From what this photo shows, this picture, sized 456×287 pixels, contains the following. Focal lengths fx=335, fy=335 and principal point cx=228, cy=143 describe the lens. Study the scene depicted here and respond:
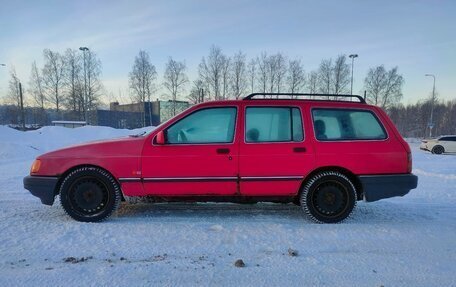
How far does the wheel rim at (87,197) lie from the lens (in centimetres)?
475

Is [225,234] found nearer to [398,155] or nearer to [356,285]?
[356,285]

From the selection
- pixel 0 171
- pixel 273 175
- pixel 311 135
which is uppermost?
pixel 311 135

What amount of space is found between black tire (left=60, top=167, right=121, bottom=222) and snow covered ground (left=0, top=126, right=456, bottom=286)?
7.0 inches

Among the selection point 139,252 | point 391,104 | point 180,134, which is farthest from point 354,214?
point 391,104

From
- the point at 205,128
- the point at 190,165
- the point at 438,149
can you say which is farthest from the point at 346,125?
the point at 438,149

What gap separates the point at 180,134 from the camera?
15.7 feet

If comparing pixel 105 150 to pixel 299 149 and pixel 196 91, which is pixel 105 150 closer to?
pixel 299 149

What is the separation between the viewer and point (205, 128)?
4812 millimetres

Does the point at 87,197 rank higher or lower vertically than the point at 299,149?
lower

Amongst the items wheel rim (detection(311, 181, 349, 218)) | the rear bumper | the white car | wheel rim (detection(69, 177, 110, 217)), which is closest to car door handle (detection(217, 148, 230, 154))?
wheel rim (detection(311, 181, 349, 218))

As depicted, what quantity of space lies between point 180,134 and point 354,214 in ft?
9.92

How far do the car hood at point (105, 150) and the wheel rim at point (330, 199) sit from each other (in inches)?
104

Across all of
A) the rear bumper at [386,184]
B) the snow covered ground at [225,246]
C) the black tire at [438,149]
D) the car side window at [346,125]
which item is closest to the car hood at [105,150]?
the snow covered ground at [225,246]

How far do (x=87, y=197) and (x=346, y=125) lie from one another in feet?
12.8
